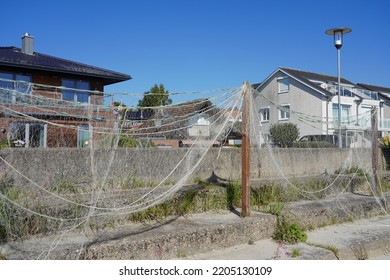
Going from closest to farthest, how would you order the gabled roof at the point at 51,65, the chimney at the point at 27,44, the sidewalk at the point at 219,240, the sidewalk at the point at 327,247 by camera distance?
the sidewalk at the point at 219,240 → the sidewalk at the point at 327,247 → the gabled roof at the point at 51,65 → the chimney at the point at 27,44

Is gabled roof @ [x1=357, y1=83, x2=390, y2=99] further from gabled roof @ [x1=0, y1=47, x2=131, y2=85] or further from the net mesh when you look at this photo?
the net mesh

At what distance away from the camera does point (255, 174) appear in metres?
9.30

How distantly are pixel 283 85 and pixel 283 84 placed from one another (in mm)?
96

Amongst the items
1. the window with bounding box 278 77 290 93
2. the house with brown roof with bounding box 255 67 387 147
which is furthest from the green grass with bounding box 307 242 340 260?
the window with bounding box 278 77 290 93

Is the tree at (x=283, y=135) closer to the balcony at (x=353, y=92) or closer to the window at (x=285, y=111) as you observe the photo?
the window at (x=285, y=111)

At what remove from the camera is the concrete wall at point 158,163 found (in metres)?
5.73

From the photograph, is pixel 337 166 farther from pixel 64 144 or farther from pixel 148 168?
pixel 64 144

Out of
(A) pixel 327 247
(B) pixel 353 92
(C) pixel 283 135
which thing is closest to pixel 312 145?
(C) pixel 283 135

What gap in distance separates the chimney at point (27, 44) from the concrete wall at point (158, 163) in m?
20.0

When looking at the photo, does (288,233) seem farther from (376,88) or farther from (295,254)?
(376,88)

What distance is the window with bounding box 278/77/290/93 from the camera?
34.4 m

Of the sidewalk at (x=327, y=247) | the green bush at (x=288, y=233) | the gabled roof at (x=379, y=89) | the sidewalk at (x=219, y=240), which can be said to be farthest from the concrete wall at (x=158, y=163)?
the gabled roof at (x=379, y=89)

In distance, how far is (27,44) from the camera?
2394 centimetres
